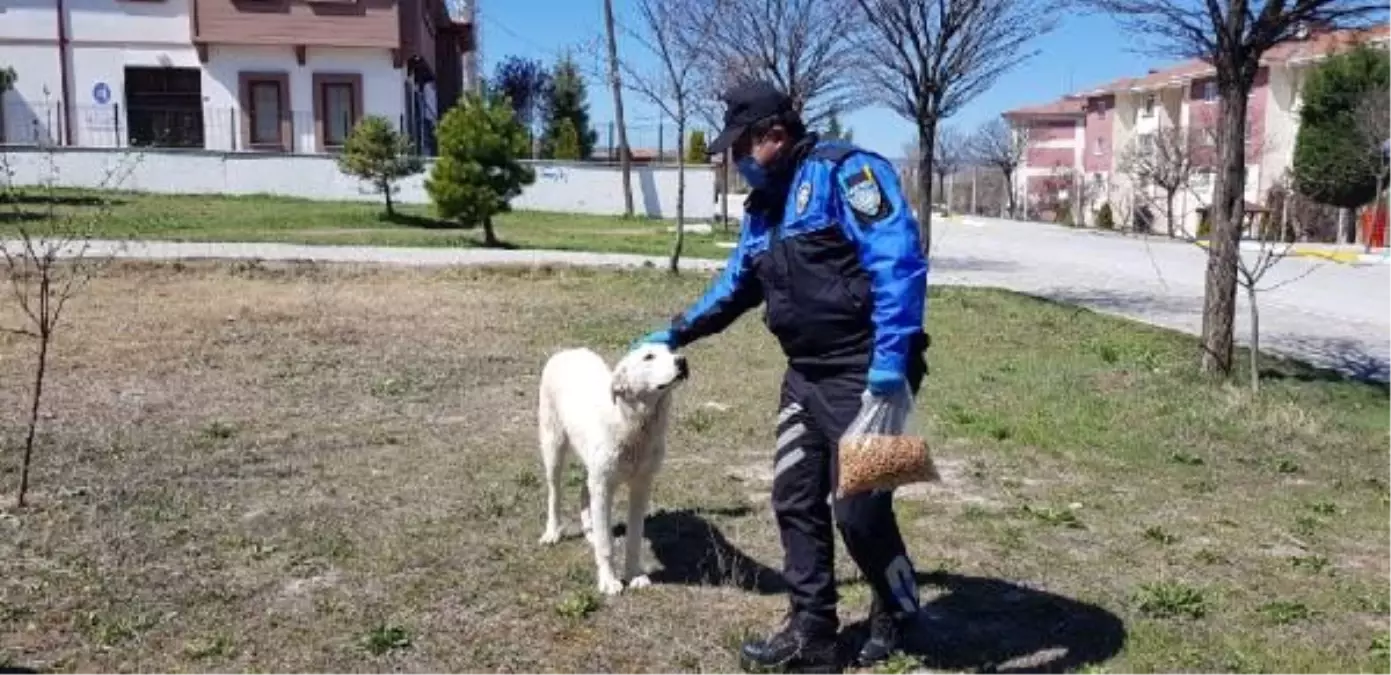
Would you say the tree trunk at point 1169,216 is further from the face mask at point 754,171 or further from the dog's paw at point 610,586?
the face mask at point 754,171

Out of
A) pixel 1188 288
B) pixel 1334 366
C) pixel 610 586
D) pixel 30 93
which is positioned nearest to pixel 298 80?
pixel 30 93

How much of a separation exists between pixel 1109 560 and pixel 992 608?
0.88 m

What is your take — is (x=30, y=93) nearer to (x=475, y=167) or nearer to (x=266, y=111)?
(x=266, y=111)

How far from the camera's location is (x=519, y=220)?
28.7 m

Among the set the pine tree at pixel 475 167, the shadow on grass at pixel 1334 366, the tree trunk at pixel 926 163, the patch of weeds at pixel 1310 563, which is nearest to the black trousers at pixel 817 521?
the patch of weeds at pixel 1310 563

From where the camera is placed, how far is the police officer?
11.0ft

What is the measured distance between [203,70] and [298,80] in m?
2.42

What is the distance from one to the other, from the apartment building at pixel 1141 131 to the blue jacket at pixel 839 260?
31.6 metres

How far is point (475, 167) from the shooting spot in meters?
20.3

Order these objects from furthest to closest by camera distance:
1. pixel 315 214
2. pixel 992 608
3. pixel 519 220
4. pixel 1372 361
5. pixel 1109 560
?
pixel 519 220 < pixel 315 214 < pixel 1372 361 < pixel 1109 560 < pixel 992 608

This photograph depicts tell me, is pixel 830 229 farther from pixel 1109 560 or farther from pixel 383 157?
pixel 383 157

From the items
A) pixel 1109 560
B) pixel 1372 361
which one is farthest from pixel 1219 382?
pixel 1109 560

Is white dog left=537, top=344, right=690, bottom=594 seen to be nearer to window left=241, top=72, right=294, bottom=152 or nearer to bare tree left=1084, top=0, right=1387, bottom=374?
bare tree left=1084, top=0, right=1387, bottom=374

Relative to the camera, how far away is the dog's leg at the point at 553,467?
16.9ft
